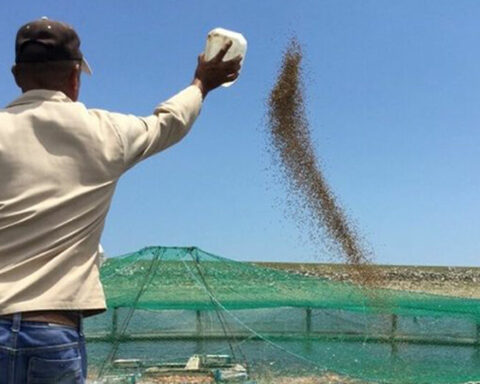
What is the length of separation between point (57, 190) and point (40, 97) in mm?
180

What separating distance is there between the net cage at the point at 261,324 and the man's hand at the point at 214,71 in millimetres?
4724

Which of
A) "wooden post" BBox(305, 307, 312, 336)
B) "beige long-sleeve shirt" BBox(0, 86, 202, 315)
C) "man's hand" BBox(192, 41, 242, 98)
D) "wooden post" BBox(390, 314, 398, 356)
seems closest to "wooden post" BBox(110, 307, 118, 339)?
"wooden post" BBox(305, 307, 312, 336)

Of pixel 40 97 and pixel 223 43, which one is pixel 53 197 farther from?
pixel 223 43

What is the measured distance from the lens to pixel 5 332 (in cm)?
118

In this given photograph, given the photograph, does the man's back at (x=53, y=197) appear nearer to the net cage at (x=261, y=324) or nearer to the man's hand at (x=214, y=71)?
the man's hand at (x=214, y=71)

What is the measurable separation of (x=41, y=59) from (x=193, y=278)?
6.01m

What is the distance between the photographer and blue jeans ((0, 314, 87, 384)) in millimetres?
1164

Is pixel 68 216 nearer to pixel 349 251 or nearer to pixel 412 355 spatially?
pixel 349 251

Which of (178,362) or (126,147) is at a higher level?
(126,147)

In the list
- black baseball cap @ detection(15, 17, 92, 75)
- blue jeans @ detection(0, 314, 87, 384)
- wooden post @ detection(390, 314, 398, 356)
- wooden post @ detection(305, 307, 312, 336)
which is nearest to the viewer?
blue jeans @ detection(0, 314, 87, 384)

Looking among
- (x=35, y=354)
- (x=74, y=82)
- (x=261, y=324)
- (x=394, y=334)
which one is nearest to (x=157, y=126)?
(x=74, y=82)

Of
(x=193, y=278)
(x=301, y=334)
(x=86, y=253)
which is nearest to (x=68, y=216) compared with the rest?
(x=86, y=253)

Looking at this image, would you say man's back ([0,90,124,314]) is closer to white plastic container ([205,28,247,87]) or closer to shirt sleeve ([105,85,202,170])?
shirt sleeve ([105,85,202,170])

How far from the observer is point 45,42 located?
1.30 meters
